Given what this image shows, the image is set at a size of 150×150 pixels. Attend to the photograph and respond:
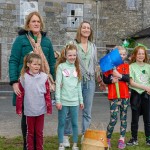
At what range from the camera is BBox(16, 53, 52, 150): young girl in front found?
487 cm

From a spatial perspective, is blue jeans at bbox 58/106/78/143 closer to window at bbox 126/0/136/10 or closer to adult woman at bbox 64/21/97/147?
adult woman at bbox 64/21/97/147

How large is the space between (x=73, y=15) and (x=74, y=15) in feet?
0.19

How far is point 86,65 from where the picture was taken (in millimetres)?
5816

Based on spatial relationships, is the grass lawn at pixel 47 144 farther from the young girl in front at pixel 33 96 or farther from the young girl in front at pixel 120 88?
the young girl in front at pixel 33 96

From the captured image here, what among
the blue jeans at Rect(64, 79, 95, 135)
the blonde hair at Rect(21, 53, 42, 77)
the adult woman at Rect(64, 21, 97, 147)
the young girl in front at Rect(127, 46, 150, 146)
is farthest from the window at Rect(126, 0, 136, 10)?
the blonde hair at Rect(21, 53, 42, 77)

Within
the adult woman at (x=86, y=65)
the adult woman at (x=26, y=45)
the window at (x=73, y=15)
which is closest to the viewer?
the adult woman at (x=26, y=45)

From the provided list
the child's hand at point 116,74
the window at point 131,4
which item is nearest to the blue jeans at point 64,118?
the child's hand at point 116,74

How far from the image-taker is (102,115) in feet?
30.2

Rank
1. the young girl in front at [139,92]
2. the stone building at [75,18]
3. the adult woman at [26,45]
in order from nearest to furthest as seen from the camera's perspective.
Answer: the adult woman at [26,45]
the young girl in front at [139,92]
the stone building at [75,18]

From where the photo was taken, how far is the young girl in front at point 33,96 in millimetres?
4871

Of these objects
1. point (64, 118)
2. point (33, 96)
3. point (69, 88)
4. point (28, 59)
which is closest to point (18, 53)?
point (28, 59)

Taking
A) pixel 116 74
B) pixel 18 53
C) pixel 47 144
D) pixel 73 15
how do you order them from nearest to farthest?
1. pixel 18 53
2. pixel 116 74
3. pixel 47 144
4. pixel 73 15

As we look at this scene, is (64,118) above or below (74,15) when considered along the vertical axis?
below

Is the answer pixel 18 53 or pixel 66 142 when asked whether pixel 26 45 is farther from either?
pixel 66 142
